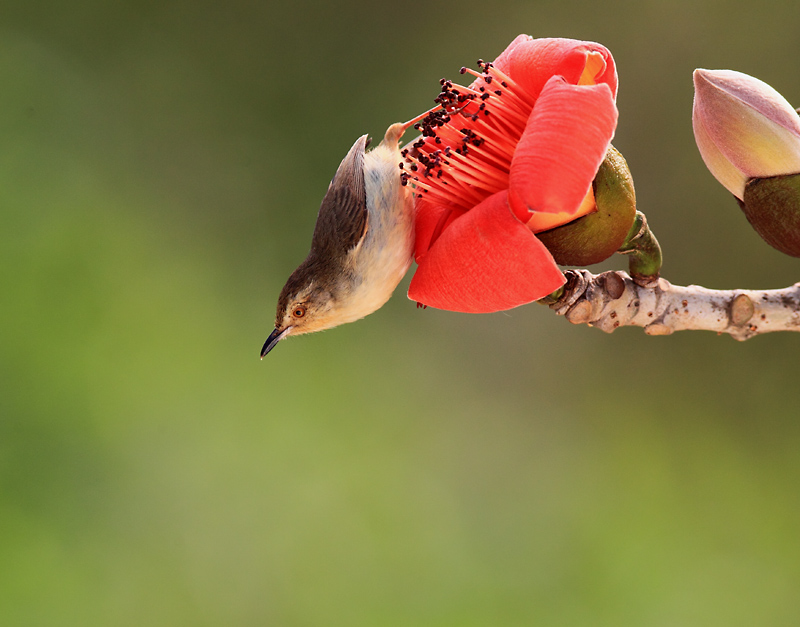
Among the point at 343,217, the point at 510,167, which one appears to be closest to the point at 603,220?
the point at 510,167

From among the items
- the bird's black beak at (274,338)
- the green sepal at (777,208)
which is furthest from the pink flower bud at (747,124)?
the bird's black beak at (274,338)

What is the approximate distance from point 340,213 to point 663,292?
0.17 m

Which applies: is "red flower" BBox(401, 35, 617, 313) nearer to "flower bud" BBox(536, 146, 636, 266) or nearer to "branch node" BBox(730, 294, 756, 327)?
"flower bud" BBox(536, 146, 636, 266)

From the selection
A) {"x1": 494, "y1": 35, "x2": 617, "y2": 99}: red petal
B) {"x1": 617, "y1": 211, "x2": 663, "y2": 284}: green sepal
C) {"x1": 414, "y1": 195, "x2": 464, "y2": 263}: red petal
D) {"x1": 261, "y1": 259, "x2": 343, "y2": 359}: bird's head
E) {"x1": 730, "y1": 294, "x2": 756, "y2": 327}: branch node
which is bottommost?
{"x1": 730, "y1": 294, "x2": 756, "y2": 327}: branch node

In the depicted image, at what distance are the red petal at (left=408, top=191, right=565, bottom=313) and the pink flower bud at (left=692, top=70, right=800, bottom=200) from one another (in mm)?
109

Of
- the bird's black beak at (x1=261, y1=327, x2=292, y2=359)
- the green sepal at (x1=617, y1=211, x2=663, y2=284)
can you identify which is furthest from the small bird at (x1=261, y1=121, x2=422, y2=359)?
the green sepal at (x1=617, y1=211, x2=663, y2=284)

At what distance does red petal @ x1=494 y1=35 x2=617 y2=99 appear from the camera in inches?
11.0

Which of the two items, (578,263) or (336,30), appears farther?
(336,30)

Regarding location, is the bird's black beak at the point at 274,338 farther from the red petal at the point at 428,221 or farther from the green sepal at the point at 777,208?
the green sepal at the point at 777,208

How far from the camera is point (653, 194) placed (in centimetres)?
122

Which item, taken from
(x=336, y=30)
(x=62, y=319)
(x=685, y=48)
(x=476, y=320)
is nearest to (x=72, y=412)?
(x=62, y=319)

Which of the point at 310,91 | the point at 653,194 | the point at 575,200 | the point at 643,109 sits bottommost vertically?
the point at 653,194

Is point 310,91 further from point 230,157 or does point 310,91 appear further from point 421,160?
point 421,160

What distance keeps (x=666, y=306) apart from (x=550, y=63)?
139mm
